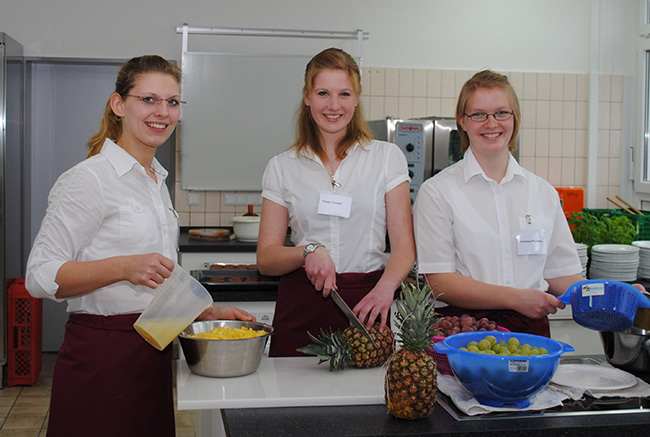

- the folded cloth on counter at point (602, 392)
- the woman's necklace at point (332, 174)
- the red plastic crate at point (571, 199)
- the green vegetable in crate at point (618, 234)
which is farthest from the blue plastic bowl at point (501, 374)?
the red plastic crate at point (571, 199)

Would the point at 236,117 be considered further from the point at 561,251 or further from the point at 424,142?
the point at 561,251

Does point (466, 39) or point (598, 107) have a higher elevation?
point (466, 39)

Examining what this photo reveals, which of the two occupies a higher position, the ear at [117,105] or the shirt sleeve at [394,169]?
the ear at [117,105]

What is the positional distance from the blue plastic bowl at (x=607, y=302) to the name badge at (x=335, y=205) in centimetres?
78

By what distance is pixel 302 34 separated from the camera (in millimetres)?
5164

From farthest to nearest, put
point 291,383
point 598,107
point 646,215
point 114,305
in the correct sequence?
point 598,107 → point 646,215 → point 114,305 → point 291,383

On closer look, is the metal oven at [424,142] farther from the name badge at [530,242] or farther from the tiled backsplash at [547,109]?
the name badge at [530,242]

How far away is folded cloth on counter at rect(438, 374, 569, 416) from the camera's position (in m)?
1.56

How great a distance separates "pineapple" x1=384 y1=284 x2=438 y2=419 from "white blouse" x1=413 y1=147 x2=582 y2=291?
77cm

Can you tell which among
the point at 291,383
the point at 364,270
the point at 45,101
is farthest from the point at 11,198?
the point at 291,383

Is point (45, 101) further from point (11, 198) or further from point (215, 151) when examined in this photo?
point (215, 151)

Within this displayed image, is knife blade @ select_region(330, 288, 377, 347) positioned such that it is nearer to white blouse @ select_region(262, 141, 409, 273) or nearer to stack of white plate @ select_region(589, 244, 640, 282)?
white blouse @ select_region(262, 141, 409, 273)

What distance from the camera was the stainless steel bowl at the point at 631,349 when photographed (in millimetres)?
1834

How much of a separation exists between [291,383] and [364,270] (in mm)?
695
